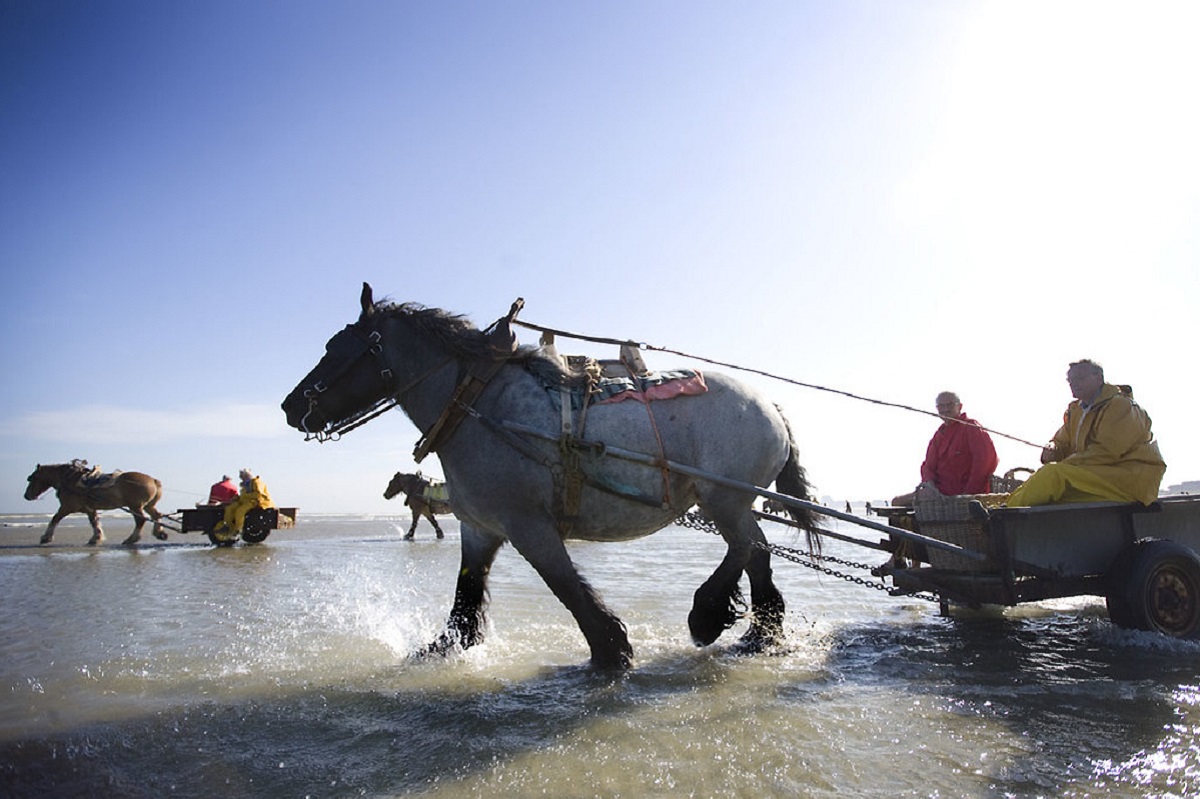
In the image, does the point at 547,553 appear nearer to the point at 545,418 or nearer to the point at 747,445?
the point at 545,418

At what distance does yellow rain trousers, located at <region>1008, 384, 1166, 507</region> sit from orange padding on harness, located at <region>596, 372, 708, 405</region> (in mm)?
2393

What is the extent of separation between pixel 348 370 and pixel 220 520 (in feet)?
48.0

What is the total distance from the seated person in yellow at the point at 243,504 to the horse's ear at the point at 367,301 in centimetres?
1370

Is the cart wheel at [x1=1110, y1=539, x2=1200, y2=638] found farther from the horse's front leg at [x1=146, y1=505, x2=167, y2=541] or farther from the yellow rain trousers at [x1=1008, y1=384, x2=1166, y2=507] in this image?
the horse's front leg at [x1=146, y1=505, x2=167, y2=541]

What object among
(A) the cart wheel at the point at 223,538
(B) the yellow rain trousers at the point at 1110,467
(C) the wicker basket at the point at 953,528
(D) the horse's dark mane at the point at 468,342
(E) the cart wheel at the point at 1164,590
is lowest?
(A) the cart wheel at the point at 223,538

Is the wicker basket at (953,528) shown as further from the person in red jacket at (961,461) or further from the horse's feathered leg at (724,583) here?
the person in red jacket at (961,461)

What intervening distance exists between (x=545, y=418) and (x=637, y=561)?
8.62 meters

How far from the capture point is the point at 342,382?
447 centimetres

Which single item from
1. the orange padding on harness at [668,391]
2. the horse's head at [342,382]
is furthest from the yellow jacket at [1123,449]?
the horse's head at [342,382]

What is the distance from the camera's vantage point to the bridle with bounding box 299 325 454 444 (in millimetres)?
4449

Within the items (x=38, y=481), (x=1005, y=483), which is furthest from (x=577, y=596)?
(x=38, y=481)

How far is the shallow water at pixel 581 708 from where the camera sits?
102 inches

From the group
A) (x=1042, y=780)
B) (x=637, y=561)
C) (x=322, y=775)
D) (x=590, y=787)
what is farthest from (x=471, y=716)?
(x=637, y=561)

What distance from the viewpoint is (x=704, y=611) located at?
4559 mm
